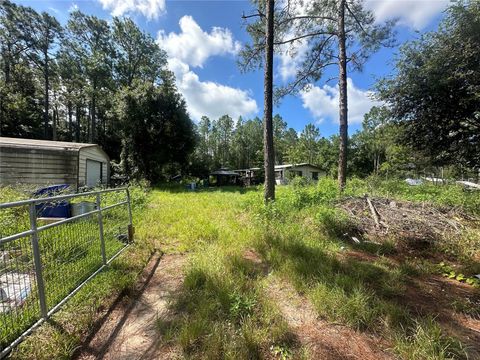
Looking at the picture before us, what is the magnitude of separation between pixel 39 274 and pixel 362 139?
3972 centimetres

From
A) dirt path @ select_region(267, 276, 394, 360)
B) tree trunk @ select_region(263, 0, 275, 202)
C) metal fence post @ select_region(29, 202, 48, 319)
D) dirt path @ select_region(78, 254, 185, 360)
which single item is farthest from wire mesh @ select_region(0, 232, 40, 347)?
tree trunk @ select_region(263, 0, 275, 202)

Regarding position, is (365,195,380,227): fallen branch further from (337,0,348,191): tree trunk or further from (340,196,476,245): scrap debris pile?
(337,0,348,191): tree trunk

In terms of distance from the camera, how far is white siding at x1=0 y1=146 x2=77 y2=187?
8891 mm

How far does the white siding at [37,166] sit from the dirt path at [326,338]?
34.8ft

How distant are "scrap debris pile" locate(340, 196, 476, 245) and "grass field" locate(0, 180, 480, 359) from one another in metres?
0.18

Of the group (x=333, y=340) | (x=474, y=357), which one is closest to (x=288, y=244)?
(x=333, y=340)

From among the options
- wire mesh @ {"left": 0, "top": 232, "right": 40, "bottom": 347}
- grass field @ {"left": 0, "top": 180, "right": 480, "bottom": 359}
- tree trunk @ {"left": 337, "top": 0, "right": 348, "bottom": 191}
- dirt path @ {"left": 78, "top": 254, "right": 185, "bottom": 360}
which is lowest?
dirt path @ {"left": 78, "top": 254, "right": 185, "bottom": 360}

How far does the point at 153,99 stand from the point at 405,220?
47.9 ft

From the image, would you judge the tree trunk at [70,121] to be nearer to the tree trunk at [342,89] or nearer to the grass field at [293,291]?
the grass field at [293,291]

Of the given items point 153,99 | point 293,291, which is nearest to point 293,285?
point 293,291

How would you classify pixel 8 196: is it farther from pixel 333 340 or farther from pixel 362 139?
pixel 362 139

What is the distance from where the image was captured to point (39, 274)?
6.50ft

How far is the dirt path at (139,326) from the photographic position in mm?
1856

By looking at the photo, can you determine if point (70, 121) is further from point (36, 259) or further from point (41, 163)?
point (36, 259)
